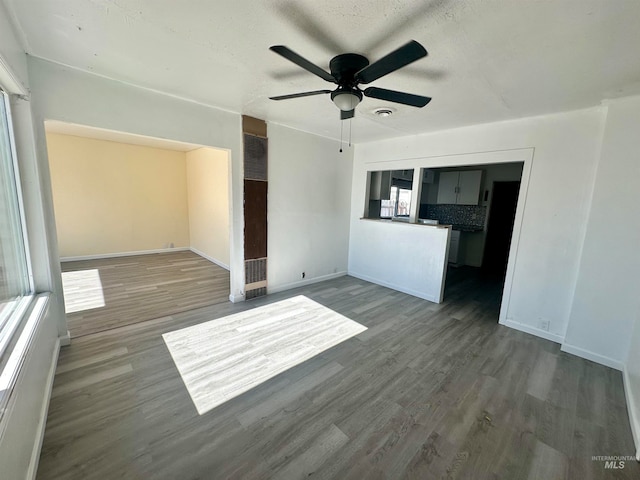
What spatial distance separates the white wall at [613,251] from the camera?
2.34 m

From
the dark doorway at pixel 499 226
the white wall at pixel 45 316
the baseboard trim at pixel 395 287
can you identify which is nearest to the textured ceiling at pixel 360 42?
the white wall at pixel 45 316

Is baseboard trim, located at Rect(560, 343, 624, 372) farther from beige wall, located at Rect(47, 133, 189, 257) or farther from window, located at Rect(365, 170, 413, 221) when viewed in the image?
beige wall, located at Rect(47, 133, 189, 257)

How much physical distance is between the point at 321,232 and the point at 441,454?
3483 millimetres

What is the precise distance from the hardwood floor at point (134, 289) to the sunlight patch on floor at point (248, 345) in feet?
2.59

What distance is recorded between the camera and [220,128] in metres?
3.23

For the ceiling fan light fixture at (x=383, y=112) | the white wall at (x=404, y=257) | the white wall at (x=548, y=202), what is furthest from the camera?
the white wall at (x=404, y=257)

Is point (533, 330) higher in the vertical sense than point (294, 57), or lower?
lower

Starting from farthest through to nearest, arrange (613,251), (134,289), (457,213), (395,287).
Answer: (457,213) → (395,287) → (134,289) → (613,251)

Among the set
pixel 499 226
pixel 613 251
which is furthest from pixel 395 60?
pixel 499 226

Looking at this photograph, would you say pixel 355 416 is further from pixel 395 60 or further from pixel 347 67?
pixel 347 67

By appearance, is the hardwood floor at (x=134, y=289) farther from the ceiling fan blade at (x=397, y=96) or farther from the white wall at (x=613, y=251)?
the white wall at (x=613, y=251)

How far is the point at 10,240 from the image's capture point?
190cm

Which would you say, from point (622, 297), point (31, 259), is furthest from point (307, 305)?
point (622, 297)

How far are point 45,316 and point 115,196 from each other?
193 inches
